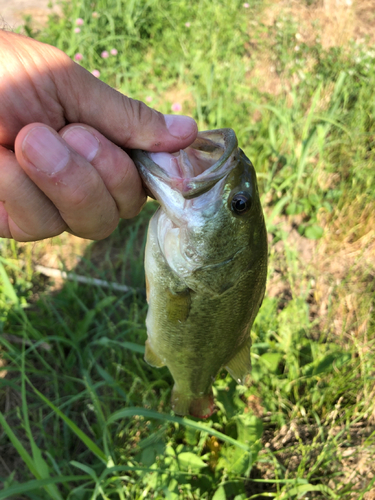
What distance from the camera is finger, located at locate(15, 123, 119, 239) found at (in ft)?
4.08

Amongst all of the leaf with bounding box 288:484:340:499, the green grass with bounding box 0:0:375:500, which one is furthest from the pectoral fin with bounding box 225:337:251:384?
the leaf with bounding box 288:484:340:499

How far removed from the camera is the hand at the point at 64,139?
1300mm

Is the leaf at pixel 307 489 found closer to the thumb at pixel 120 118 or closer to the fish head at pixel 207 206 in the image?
the fish head at pixel 207 206

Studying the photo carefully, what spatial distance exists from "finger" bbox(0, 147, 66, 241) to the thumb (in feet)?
1.12

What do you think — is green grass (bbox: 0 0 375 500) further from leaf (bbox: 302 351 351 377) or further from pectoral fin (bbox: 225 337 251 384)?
pectoral fin (bbox: 225 337 251 384)

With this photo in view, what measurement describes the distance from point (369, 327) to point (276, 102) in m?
2.91

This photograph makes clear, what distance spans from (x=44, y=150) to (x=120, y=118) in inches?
14.7

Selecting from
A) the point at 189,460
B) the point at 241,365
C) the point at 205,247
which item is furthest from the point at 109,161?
the point at 189,460

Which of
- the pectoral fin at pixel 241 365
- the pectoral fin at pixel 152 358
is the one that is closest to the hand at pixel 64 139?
the pectoral fin at pixel 152 358

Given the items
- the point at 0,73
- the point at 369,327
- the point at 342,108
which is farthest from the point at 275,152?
the point at 0,73

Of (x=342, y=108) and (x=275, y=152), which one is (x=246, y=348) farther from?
(x=342, y=108)

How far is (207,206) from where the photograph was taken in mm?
1322

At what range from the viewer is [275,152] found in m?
3.46

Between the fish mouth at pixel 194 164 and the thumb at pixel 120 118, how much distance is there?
0.16ft
